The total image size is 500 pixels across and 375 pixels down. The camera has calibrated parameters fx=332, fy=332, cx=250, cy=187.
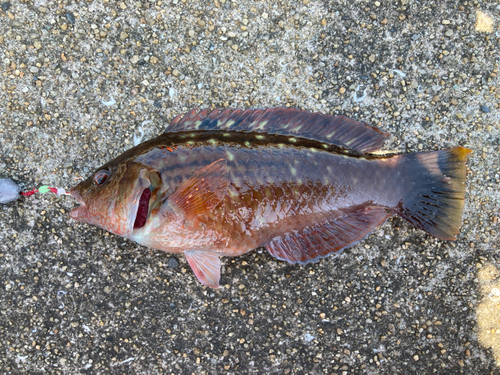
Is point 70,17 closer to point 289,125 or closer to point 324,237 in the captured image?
point 289,125

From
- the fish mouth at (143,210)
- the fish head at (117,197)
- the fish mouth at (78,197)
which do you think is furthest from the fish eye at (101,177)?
the fish mouth at (143,210)

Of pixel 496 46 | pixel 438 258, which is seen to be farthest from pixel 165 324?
pixel 496 46

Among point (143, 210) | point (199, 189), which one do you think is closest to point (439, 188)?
point (199, 189)

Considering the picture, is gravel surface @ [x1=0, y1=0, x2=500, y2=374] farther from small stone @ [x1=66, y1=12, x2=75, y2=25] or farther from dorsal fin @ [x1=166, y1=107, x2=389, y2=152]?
dorsal fin @ [x1=166, y1=107, x2=389, y2=152]

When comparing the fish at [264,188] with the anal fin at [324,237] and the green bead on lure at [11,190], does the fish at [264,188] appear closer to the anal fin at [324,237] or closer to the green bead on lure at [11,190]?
the anal fin at [324,237]

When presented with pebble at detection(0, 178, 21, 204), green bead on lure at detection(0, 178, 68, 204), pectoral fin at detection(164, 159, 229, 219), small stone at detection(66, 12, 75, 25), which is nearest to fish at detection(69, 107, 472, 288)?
pectoral fin at detection(164, 159, 229, 219)

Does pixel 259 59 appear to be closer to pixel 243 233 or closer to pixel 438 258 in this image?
pixel 243 233
